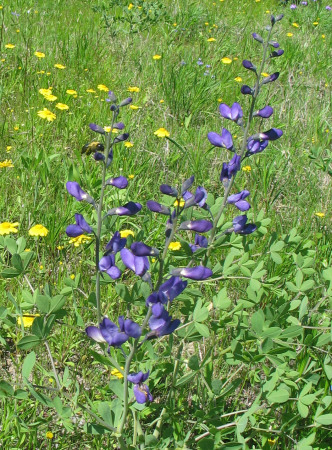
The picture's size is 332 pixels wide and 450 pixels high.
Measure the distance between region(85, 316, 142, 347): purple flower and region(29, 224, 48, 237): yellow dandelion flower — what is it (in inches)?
42.7

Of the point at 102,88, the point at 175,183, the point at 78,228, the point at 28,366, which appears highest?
the point at 78,228

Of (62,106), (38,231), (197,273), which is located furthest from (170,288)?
(62,106)

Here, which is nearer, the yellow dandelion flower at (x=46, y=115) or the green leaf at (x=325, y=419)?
the green leaf at (x=325, y=419)

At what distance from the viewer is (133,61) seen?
4270 mm

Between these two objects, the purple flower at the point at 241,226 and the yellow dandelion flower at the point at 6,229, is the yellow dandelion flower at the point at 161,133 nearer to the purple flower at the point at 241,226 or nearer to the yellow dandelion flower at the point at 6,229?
the yellow dandelion flower at the point at 6,229

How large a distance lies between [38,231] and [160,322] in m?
1.26

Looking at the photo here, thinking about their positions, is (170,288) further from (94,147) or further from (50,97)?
(50,97)

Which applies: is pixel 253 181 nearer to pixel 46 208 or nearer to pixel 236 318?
pixel 46 208

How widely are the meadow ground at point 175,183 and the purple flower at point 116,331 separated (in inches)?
9.2

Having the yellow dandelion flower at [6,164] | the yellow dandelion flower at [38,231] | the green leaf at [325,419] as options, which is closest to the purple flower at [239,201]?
the green leaf at [325,419]

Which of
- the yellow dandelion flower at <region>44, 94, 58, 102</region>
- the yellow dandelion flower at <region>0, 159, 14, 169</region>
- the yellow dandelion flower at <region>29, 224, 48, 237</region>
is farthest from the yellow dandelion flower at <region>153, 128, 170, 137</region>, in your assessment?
the yellow dandelion flower at <region>29, 224, 48, 237</region>

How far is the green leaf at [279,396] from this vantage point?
1.39 m

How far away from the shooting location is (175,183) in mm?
3002

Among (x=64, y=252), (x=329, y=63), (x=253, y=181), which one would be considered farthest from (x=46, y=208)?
(x=329, y=63)
